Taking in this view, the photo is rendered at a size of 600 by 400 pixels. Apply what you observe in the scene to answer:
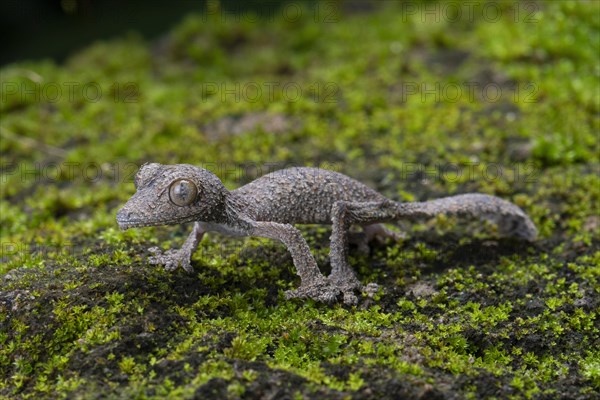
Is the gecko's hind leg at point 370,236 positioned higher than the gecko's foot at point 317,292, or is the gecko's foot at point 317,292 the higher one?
the gecko's hind leg at point 370,236

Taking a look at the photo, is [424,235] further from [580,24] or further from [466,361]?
[580,24]

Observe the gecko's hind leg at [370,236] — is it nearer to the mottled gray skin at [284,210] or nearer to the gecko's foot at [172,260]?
the mottled gray skin at [284,210]

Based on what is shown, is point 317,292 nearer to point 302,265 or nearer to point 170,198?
point 302,265

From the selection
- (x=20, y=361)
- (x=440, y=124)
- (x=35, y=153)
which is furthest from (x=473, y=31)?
(x=20, y=361)

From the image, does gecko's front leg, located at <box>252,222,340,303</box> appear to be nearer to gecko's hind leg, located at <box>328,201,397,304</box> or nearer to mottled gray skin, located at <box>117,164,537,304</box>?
mottled gray skin, located at <box>117,164,537,304</box>

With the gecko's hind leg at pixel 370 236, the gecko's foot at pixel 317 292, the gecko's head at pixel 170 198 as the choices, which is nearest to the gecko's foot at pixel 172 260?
the gecko's head at pixel 170 198

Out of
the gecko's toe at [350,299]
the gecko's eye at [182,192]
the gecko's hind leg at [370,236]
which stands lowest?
the gecko's toe at [350,299]

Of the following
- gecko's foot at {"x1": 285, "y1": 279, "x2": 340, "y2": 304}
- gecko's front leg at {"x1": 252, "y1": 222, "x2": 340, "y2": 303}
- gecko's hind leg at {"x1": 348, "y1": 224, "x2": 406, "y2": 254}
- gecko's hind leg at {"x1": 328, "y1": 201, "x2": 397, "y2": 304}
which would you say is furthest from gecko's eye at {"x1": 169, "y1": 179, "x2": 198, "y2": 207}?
gecko's hind leg at {"x1": 348, "y1": 224, "x2": 406, "y2": 254}
